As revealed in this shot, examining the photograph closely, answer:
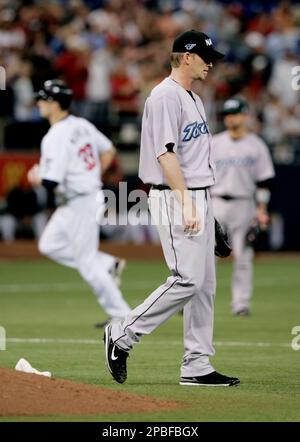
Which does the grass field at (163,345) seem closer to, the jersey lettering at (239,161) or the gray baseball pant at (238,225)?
the gray baseball pant at (238,225)

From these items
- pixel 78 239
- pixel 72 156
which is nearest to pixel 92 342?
pixel 78 239

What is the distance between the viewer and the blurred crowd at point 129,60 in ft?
70.4

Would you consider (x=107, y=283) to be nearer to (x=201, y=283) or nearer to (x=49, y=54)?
(x=201, y=283)

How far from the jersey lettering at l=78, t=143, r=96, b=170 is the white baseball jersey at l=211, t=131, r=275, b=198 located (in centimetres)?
208

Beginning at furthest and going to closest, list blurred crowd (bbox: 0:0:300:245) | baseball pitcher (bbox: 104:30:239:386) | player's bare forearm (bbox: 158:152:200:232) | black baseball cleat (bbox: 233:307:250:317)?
1. blurred crowd (bbox: 0:0:300:245)
2. black baseball cleat (bbox: 233:307:250:317)
3. baseball pitcher (bbox: 104:30:239:386)
4. player's bare forearm (bbox: 158:152:200:232)

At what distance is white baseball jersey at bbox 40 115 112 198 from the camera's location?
12047mm

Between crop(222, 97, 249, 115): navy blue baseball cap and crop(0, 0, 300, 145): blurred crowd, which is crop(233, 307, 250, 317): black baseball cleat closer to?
crop(222, 97, 249, 115): navy blue baseball cap

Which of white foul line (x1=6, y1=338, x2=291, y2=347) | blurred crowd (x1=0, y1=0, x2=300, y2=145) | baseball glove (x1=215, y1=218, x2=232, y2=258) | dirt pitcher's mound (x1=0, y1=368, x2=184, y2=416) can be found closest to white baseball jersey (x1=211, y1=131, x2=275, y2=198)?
white foul line (x1=6, y1=338, x2=291, y2=347)

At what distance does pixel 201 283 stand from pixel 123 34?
52.6 feet

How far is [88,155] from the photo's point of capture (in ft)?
40.9

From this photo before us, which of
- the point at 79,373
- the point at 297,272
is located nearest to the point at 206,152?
the point at 79,373

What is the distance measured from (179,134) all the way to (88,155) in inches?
173

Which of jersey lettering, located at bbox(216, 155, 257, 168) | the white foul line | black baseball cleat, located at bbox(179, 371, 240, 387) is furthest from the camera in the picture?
jersey lettering, located at bbox(216, 155, 257, 168)

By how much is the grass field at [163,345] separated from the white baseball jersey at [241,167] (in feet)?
4.75
